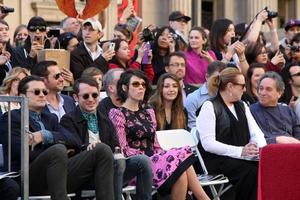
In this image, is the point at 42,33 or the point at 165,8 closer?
the point at 42,33

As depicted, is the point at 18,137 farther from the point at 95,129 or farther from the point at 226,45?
the point at 226,45

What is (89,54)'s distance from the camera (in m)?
11.2

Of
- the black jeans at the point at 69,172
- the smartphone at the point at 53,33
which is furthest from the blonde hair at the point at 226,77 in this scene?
the smartphone at the point at 53,33

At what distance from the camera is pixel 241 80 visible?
9391 millimetres

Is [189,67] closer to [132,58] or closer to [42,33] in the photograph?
[132,58]

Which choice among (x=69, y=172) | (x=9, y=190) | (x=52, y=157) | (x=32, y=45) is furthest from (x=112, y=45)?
(x=9, y=190)

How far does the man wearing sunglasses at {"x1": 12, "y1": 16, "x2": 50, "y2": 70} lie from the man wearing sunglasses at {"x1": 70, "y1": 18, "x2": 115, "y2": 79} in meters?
0.48

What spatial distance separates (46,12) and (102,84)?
447 inches

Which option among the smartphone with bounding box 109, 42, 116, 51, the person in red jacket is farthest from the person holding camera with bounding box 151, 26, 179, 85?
the smartphone with bounding box 109, 42, 116, 51

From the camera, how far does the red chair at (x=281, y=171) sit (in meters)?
5.53

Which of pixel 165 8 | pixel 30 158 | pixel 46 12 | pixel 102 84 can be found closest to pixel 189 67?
pixel 102 84

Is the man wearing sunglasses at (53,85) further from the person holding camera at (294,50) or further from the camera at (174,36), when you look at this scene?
the person holding camera at (294,50)

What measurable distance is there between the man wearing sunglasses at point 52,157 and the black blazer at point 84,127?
0.23 feet

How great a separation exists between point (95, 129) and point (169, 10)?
23856 mm
